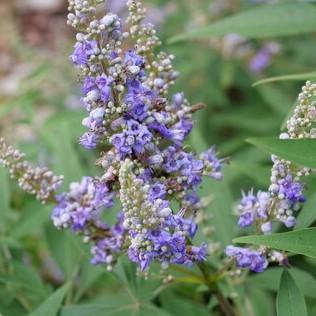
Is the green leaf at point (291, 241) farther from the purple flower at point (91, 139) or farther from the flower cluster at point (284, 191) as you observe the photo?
the purple flower at point (91, 139)

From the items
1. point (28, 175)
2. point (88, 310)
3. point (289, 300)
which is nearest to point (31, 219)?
point (88, 310)

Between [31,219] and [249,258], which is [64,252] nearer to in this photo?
[31,219]

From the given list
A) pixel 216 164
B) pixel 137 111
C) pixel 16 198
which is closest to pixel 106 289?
pixel 16 198

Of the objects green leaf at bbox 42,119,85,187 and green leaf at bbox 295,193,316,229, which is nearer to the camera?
green leaf at bbox 295,193,316,229

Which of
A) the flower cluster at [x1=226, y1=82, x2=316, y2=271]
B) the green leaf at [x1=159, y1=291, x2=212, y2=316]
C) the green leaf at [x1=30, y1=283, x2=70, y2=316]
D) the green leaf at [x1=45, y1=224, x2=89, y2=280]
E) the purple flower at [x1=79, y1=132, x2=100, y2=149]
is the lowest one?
the green leaf at [x1=159, y1=291, x2=212, y2=316]

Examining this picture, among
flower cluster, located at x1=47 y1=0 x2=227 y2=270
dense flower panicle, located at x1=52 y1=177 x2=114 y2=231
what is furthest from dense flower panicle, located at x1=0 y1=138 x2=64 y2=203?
flower cluster, located at x1=47 y1=0 x2=227 y2=270

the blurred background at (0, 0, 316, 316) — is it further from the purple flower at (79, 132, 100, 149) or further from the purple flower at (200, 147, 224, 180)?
the purple flower at (79, 132, 100, 149)
